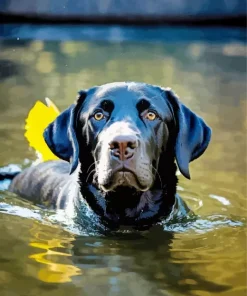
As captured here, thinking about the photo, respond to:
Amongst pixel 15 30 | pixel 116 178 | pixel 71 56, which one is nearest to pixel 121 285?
pixel 116 178

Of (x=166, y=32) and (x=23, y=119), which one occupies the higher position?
(x=166, y=32)

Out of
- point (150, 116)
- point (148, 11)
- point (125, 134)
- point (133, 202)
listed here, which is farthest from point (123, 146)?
point (148, 11)

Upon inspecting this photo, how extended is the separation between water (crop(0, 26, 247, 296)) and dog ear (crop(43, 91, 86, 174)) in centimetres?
31

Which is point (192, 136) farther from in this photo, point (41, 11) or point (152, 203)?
point (41, 11)

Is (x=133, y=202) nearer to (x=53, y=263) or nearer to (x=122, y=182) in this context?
(x=122, y=182)

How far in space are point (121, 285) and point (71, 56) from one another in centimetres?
601

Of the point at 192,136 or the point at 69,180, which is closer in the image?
the point at 192,136

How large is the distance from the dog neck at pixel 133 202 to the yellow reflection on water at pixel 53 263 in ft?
0.60

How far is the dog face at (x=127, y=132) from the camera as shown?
2.68 metres

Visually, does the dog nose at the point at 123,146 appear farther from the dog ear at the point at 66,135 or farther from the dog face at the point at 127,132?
the dog ear at the point at 66,135

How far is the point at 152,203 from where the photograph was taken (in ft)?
10.0

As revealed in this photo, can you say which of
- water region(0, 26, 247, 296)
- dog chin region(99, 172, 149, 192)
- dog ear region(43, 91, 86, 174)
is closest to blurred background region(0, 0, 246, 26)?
water region(0, 26, 247, 296)

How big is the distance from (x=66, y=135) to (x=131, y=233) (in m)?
0.48

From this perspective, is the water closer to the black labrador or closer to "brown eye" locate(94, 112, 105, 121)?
the black labrador
